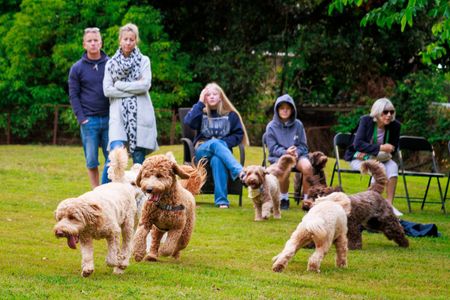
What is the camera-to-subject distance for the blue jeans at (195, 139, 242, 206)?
41.4 ft

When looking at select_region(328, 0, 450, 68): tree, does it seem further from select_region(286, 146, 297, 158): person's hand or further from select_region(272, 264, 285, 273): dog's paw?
select_region(272, 264, 285, 273): dog's paw

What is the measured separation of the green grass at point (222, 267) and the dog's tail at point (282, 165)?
1.79 feet

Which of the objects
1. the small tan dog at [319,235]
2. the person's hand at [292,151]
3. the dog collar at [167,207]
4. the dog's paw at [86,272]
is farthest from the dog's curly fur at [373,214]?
the person's hand at [292,151]

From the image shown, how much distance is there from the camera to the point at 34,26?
87.6 feet

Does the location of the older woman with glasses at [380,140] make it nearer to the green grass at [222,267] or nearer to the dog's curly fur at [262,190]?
the green grass at [222,267]

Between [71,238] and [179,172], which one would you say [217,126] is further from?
[71,238]

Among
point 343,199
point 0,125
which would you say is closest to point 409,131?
point 0,125

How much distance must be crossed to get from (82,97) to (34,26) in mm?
16032

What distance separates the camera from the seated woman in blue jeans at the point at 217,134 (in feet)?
41.7

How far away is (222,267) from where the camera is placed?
7832mm

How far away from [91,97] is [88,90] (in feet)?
0.32

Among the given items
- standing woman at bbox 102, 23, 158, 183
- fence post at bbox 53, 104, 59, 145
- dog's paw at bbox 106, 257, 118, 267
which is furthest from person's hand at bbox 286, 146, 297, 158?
fence post at bbox 53, 104, 59, 145

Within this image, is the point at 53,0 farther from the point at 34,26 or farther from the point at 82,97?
the point at 82,97

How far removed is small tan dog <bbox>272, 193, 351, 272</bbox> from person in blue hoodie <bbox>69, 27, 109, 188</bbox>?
12.5 ft
